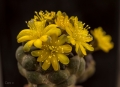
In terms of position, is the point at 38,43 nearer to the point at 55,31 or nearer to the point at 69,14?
the point at 55,31

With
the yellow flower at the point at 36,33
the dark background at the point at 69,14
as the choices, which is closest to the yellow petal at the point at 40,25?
the yellow flower at the point at 36,33

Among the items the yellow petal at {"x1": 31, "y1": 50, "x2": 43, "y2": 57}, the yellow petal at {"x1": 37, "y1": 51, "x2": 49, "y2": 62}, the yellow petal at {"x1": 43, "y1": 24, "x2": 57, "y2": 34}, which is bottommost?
the yellow petal at {"x1": 37, "y1": 51, "x2": 49, "y2": 62}

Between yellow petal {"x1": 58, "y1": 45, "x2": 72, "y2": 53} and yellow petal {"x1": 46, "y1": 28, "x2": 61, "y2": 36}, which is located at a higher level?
yellow petal {"x1": 46, "y1": 28, "x2": 61, "y2": 36}

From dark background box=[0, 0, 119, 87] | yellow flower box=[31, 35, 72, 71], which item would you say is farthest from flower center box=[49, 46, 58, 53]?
dark background box=[0, 0, 119, 87]

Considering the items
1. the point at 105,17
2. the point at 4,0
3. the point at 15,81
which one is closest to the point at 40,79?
the point at 15,81

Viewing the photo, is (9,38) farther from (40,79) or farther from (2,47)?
(40,79)

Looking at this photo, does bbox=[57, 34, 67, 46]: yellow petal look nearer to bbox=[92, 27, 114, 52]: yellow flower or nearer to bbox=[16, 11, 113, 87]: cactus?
bbox=[16, 11, 113, 87]: cactus

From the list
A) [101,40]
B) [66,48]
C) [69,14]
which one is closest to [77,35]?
[66,48]
